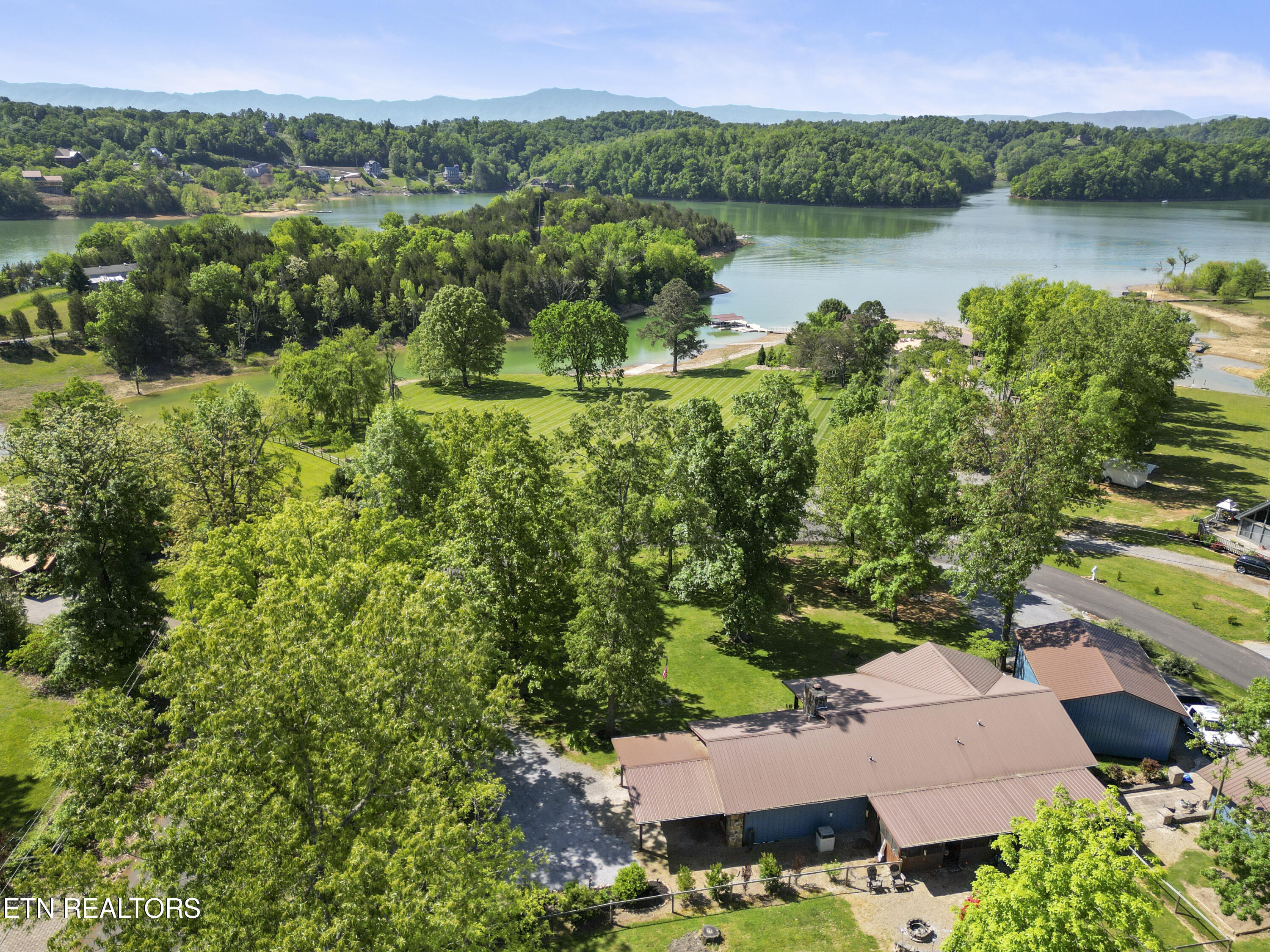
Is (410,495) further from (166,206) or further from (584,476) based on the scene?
(166,206)

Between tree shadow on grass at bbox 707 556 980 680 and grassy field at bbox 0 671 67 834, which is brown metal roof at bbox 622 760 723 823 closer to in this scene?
tree shadow on grass at bbox 707 556 980 680

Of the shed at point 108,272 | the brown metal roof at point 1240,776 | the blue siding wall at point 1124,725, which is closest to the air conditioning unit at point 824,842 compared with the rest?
the blue siding wall at point 1124,725

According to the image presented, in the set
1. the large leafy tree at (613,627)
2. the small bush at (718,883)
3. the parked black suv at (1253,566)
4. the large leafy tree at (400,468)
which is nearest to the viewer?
the small bush at (718,883)

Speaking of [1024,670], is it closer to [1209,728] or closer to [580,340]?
[1209,728]

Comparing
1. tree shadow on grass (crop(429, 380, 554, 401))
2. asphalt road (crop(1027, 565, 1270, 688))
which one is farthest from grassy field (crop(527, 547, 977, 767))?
tree shadow on grass (crop(429, 380, 554, 401))

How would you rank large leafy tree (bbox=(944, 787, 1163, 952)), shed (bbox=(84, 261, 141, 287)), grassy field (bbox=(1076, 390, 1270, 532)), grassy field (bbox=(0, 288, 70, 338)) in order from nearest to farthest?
large leafy tree (bbox=(944, 787, 1163, 952)) → grassy field (bbox=(1076, 390, 1270, 532)) → grassy field (bbox=(0, 288, 70, 338)) → shed (bbox=(84, 261, 141, 287))

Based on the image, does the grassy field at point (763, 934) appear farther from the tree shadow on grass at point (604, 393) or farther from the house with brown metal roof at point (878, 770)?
the tree shadow on grass at point (604, 393)

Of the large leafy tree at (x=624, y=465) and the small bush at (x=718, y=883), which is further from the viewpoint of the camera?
the large leafy tree at (x=624, y=465)

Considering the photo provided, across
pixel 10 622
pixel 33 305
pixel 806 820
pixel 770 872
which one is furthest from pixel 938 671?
pixel 33 305
